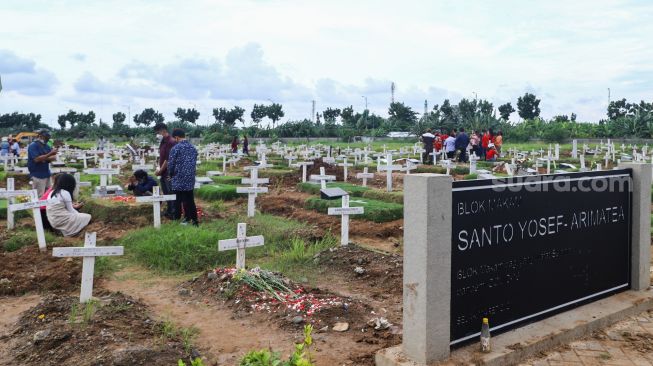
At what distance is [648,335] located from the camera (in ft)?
16.5

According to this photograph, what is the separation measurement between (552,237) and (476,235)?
3.49 feet

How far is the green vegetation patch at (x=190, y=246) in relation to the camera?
24.8ft

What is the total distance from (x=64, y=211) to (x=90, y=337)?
4569mm

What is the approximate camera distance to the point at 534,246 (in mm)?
4863

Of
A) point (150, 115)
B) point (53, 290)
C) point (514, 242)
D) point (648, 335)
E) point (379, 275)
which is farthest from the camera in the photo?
point (150, 115)

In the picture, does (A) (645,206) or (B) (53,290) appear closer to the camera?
(A) (645,206)

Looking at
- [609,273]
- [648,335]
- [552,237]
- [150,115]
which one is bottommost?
[648,335]

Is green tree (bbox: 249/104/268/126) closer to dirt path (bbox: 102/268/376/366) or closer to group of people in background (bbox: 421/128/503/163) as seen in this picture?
group of people in background (bbox: 421/128/503/163)

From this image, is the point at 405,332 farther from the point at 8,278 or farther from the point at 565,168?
the point at 565,168

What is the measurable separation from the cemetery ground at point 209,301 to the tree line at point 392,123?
36.3m

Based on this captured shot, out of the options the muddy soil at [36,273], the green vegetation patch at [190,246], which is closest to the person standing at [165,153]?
the green vegetation patch at [190,246]

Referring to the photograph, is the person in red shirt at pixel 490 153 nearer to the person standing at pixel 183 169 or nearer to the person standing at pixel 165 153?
the person standing at pixel 165 153

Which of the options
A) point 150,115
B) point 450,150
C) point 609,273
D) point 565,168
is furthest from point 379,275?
point 150,115

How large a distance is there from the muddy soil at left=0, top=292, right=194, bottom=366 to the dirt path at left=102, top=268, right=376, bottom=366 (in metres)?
0.27
